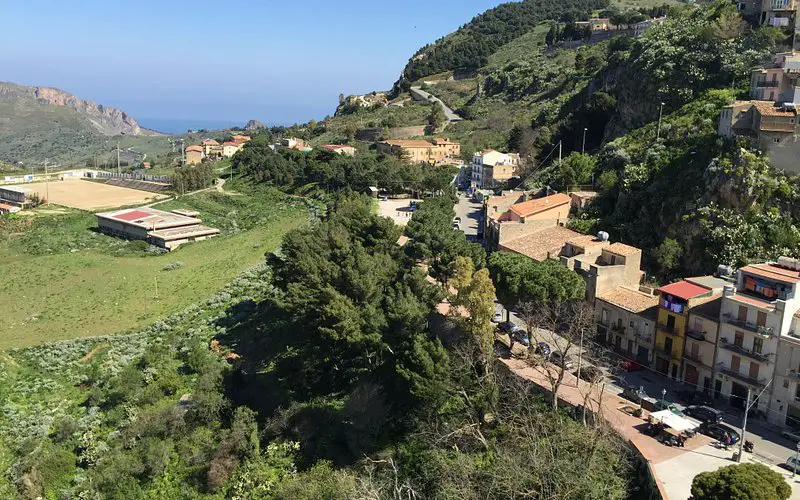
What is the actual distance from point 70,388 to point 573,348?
2524cm

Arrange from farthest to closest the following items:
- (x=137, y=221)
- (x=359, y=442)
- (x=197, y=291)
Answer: (x=137, y=221)
(x=197, y=291)
(x=359, y=442)

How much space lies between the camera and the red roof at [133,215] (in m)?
68.8

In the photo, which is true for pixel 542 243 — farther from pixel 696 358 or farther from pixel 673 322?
pixel 696 358

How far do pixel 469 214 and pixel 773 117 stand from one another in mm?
28011

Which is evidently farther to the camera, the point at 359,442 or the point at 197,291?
the point at 197,291

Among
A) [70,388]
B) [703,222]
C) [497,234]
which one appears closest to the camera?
[70,388]

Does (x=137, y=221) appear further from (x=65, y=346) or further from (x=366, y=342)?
(x=366, y=342)

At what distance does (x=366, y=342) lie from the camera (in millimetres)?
30281

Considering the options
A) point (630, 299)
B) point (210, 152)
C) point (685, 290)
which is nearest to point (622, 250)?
point (630, 299)

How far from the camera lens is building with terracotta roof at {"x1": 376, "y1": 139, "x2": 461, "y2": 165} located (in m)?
87.2

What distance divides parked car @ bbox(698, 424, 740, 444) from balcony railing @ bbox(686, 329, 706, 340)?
483 centimetres

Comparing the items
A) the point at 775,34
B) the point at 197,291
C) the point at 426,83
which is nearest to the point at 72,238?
the point at 197,291

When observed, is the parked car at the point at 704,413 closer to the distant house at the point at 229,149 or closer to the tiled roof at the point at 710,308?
the tiled roof at the point at 710,308

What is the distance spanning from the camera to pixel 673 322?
94.5 ft
